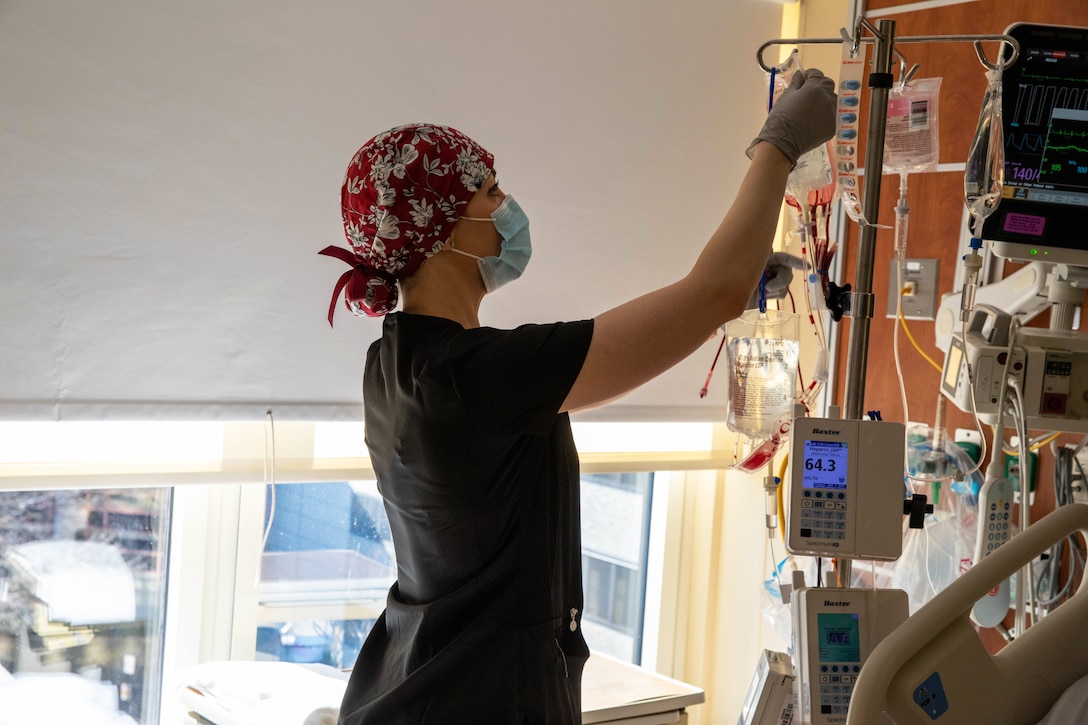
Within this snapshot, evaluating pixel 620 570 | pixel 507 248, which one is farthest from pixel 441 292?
pixel 620 570

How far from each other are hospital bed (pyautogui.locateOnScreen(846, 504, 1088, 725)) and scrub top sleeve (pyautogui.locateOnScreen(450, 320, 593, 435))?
0.51 meters

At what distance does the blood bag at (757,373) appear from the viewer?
177 centimetres

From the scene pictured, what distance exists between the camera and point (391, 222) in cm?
141

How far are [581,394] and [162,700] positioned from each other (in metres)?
1.73

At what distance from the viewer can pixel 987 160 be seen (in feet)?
5.42

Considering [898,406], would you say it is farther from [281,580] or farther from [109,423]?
[109,423]

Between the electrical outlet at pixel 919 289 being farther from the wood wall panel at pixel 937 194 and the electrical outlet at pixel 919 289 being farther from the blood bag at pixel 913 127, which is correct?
the blood bag at pixel 913 127

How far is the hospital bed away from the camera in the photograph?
1.19m

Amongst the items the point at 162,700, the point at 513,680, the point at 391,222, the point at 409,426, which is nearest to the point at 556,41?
the point at 391,222

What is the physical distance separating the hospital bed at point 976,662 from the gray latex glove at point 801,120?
0.61m

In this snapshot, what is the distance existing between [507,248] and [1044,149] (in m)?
1.07

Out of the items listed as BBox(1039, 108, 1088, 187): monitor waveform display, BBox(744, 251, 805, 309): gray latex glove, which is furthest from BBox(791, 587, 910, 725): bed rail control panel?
BBox(1039, 108, 1088, 187): monitor waveform display

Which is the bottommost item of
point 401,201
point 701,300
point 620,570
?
point 620,570

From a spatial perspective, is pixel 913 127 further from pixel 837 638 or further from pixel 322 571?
pixel 322 571
